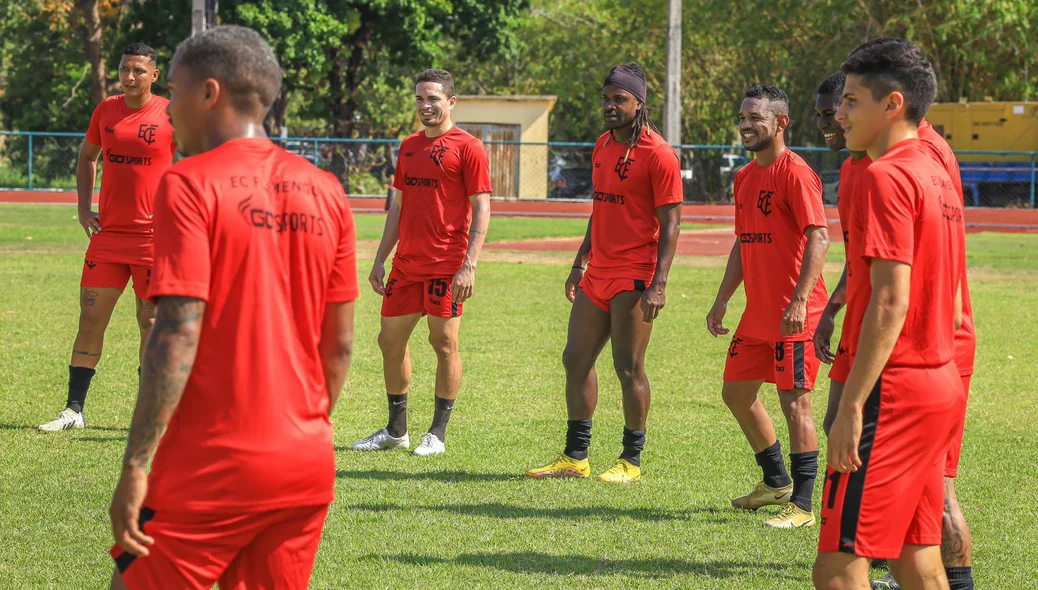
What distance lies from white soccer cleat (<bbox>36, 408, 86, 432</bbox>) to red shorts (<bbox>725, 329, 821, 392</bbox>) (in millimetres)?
4262

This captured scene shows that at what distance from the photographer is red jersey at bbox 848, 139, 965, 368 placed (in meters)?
3.46

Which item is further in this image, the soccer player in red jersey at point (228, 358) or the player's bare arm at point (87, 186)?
the player's bare arm at point (87, 186)

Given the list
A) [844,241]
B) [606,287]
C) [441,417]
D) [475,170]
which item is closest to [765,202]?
[844,241]

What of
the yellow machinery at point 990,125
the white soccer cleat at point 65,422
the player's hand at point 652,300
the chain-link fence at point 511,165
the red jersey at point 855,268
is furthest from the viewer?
the yellow machinery at point 990,125

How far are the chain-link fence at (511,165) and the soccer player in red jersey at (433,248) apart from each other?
25037mm

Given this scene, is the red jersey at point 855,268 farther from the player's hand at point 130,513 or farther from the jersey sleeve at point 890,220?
the player's hand at point 130,513

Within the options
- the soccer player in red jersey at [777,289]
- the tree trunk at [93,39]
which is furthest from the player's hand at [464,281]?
the tree trunk at [93,39]

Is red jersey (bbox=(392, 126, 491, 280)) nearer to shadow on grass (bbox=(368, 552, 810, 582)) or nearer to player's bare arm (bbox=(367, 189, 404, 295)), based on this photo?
player's bare arm (bbox=(367, 189, 404, 295))

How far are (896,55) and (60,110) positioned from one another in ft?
143

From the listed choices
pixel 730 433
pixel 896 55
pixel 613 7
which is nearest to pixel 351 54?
pixel 613 7

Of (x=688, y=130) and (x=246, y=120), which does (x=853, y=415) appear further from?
(x=688, y=130)

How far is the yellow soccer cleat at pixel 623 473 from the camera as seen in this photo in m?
7.03

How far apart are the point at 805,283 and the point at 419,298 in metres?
2.79

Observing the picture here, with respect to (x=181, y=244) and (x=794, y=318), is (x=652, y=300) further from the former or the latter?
(x=181, y=244)
